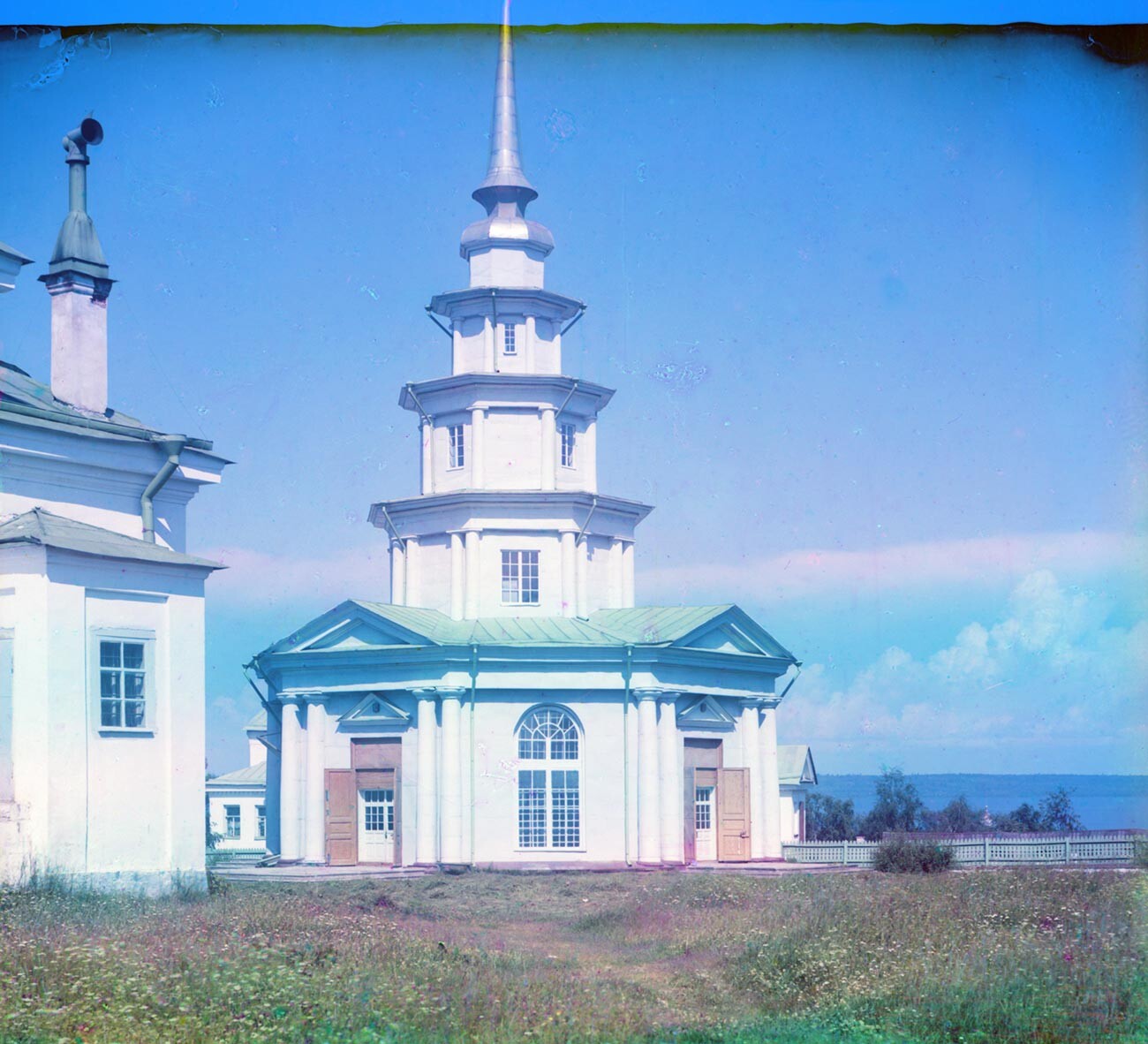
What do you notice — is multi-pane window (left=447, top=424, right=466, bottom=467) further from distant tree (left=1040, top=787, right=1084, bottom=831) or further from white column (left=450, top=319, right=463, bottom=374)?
distant tree (left=1040, top=787, right=1084, bottom=831)

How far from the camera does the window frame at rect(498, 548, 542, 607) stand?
1528 inches

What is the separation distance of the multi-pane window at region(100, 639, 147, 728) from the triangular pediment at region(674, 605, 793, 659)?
1710 cm

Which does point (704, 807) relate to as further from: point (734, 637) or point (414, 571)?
point (414, 571)

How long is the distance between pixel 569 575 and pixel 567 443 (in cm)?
337

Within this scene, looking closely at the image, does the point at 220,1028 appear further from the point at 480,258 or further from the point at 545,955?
the point at 480,258

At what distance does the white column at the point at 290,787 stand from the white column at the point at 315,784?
0.27 metres

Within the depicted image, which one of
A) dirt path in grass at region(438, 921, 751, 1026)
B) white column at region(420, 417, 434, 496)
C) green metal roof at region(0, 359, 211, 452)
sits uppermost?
white column at region(420, 417, 434, 496)

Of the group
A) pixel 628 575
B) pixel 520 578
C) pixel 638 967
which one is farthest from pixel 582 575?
pixel 638 967

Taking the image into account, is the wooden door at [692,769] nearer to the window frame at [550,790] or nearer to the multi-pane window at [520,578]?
the window frame at [550,790]

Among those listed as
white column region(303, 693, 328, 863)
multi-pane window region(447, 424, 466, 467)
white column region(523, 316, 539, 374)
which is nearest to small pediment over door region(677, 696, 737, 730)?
white column region(303, 693, 328, 863)

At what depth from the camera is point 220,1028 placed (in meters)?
13.0

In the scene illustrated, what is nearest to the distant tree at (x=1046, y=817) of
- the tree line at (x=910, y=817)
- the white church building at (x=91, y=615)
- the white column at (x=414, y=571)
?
the tree line at (x=910, y=817)

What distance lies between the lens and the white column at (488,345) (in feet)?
129


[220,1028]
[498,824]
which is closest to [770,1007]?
[220,1028]
